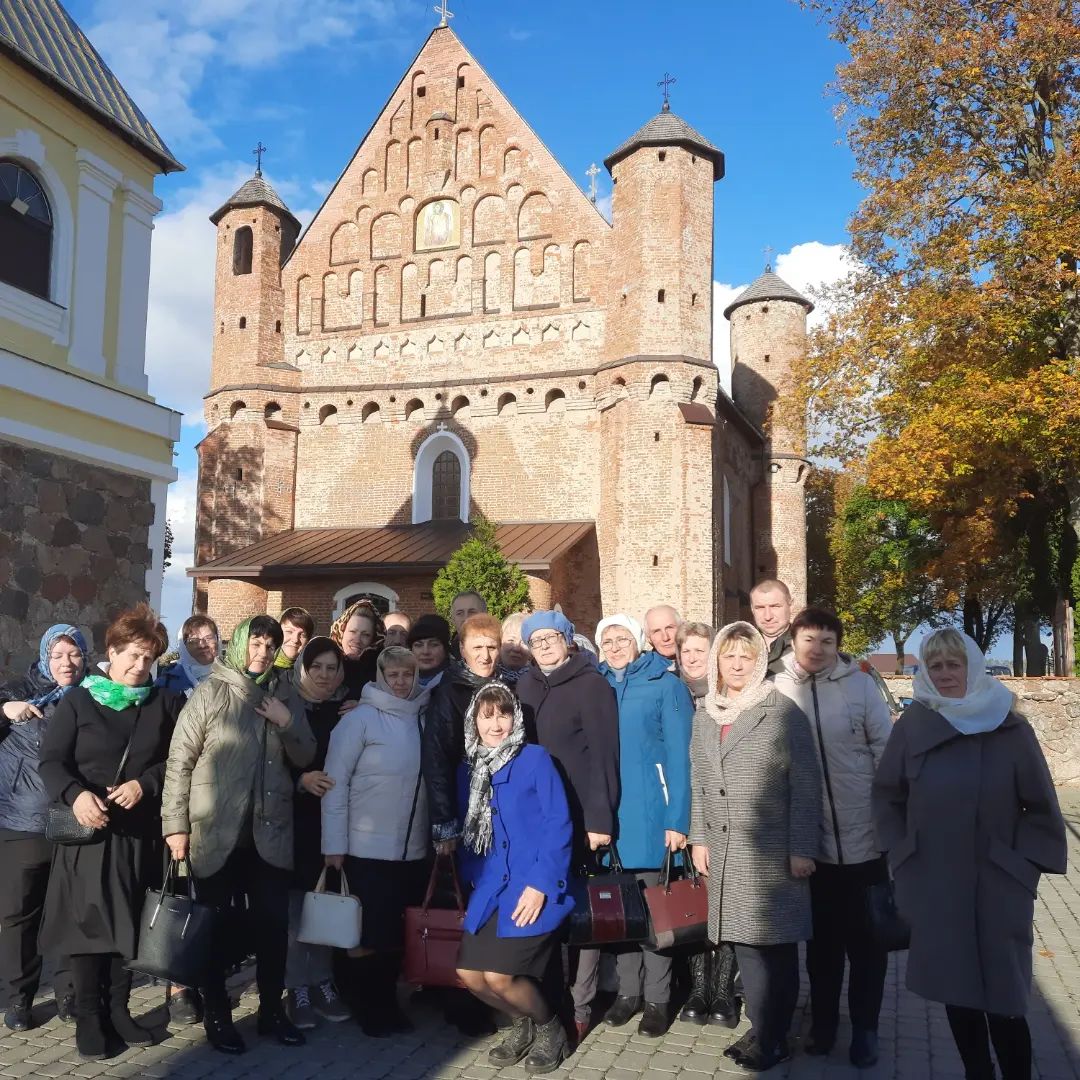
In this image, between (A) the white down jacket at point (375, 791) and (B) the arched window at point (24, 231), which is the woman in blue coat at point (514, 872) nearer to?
(A) the white down jacket at point (375, 791)

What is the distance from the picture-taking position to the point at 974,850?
12.3 ft

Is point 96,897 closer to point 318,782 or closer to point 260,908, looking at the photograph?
point 260,908

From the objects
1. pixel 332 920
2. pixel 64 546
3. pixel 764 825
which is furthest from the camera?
pixel 64 546

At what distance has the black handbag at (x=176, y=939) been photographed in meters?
4.33

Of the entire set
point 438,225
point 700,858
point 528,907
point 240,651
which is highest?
point 438,225

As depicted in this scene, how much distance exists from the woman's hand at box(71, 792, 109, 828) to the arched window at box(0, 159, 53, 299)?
479 cm

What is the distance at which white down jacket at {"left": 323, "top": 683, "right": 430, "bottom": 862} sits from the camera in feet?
15.9

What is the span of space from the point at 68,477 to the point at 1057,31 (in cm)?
1513

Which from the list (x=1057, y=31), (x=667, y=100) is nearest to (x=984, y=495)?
(x=1057, y=31)

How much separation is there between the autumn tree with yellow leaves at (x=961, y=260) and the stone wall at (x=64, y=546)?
11955 millimetres

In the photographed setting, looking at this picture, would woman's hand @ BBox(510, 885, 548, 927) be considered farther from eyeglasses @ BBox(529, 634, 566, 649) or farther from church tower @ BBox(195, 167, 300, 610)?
church tower @ BBox(195, 167, 300, 610)

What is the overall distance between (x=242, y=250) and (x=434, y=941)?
2105cm

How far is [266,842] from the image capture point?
4715 mm

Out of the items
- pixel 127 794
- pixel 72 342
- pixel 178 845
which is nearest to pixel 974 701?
pixel 178 845
